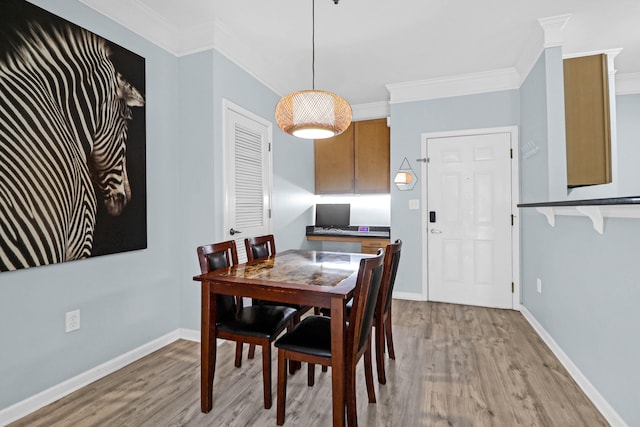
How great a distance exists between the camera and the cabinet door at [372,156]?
441 centimetres

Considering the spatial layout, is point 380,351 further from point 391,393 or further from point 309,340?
point 309,340

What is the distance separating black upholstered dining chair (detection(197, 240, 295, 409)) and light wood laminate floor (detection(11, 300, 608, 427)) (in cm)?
22

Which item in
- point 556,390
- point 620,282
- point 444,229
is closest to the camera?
point 620,282

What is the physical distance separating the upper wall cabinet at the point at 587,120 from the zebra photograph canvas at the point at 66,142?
349 cm

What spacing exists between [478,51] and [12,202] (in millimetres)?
3790

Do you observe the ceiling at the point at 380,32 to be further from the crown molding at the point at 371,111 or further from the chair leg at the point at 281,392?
the chair leg at the point at 281,392

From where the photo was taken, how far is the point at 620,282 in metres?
1.58

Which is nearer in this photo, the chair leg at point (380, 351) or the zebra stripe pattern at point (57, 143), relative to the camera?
the zebra stripe pattern at point (57, 143)

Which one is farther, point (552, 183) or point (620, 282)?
point (552, 183)

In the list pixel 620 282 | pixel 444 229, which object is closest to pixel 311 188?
pixel 444 229

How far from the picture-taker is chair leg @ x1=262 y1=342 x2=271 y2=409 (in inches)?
69.6

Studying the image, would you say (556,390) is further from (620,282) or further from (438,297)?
(438,297)

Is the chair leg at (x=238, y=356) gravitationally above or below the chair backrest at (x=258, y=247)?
below

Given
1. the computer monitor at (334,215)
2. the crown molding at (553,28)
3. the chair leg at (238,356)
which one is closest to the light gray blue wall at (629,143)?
the crown molding at (553,28)
